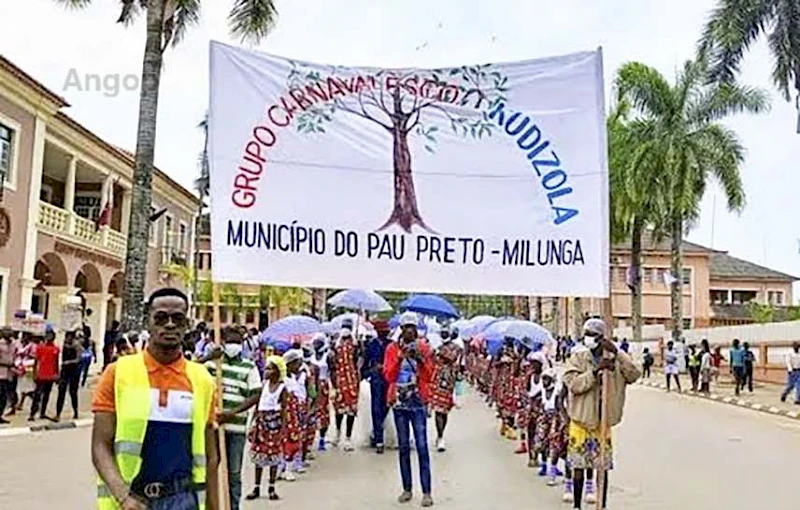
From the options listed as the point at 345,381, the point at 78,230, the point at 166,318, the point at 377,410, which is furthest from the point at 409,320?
the point at 78,230

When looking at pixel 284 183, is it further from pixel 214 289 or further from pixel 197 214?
pixel 197 214

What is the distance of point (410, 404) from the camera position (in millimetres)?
9430

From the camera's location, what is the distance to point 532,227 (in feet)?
26.1

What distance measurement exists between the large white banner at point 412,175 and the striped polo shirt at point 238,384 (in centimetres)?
109

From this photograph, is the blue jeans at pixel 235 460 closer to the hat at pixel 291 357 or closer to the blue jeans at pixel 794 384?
the hat at pixel 291 357

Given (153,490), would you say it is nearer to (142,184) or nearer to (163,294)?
(163,294)

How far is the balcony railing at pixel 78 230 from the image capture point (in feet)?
95.2

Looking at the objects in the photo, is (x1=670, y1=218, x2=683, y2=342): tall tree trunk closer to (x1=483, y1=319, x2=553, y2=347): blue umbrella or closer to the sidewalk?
the sidewalk

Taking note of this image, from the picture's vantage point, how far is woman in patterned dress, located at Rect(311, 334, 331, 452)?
1300cm

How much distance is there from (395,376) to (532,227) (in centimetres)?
240

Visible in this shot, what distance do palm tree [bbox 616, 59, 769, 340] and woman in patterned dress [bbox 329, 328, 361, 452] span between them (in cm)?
2579

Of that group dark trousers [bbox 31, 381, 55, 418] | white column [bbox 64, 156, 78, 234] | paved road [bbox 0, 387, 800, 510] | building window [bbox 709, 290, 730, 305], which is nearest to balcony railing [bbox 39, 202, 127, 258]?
white column [bbox 64, 156, 78, 234]

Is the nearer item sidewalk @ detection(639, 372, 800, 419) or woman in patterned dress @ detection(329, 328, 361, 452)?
woman in patterned dress @ detection(329, 328, 361, 452)

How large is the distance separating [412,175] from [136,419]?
4.54 m
